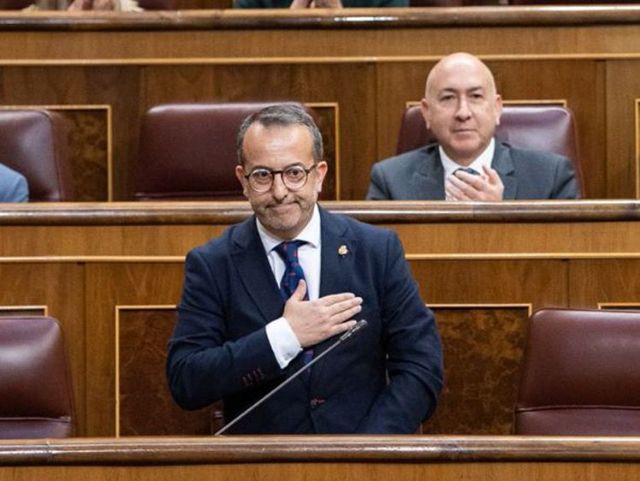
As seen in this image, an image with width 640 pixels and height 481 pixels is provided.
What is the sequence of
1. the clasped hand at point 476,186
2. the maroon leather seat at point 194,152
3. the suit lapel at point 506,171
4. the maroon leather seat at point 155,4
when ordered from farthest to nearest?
the maroon leather seat at point 155,4, the maroon leather seat at point 194,152, the suit lapel at point 506,171, the clasped hand at point 476,186

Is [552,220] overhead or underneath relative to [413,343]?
overhead

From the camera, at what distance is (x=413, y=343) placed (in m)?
1.38

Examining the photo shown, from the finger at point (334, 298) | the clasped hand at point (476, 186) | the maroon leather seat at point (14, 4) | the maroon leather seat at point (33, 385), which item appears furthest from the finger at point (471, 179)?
the maroon leather seat at point (14, 4)

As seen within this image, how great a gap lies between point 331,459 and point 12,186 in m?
0.85

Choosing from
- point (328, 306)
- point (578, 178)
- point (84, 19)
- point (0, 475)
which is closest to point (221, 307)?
point (328, 306)

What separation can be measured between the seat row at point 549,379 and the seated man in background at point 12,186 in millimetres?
420

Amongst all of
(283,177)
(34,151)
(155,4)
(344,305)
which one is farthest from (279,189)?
(155,4)

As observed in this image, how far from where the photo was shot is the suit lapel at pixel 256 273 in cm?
139

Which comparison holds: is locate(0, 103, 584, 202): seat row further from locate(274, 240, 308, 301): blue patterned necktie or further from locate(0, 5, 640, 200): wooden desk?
locate(274, 240, 308, 301): blue patterned necktie

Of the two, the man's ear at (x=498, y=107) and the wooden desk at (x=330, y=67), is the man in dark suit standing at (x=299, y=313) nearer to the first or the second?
the man's ear at (x=498, y=107)

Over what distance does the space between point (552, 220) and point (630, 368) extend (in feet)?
0.85

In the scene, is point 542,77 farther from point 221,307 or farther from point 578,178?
point 221,307

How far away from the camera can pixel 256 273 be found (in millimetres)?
1401

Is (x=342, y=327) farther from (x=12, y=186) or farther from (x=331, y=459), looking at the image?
(x=12, y=186)
